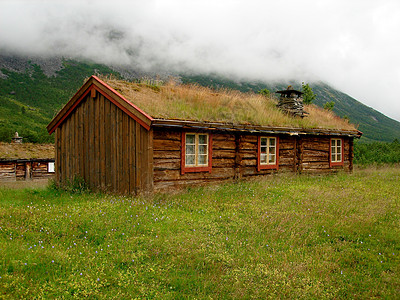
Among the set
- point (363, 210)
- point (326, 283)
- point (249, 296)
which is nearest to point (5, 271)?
point (249, 296)

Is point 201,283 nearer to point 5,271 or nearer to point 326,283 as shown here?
point 326,283

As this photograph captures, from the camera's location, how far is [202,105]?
14.4 metres

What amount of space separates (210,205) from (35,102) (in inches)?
4987

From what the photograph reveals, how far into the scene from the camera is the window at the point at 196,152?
12503 millimetres

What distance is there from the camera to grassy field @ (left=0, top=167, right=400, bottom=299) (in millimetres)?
5312

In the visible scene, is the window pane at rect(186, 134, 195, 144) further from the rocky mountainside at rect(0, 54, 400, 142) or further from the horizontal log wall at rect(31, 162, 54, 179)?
the rocky mountainside at rect(0, 54, 400, 142)

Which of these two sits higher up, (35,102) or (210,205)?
Answer: (35,102)

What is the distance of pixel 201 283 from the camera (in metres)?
5.50

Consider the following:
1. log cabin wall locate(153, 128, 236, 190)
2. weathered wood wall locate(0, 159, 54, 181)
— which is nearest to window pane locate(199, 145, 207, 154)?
log cabin wall locate(153, 128, 236, 190)

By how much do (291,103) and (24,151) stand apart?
27.7 meters

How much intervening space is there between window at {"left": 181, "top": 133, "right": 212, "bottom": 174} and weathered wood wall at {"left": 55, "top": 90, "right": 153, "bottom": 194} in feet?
5.49

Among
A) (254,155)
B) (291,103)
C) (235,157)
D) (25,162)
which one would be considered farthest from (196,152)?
(25,162)

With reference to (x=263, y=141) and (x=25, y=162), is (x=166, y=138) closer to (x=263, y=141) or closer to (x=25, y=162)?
(x=263, y=141)

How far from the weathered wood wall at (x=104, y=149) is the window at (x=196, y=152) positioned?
1673mm
